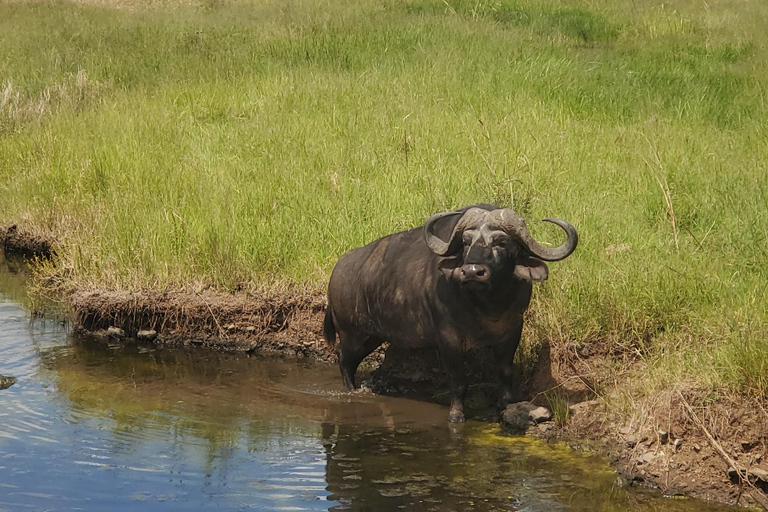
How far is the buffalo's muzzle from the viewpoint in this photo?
6.27m

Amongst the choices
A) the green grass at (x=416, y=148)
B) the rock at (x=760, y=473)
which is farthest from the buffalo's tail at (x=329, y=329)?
the rock at (x=760, y=473)

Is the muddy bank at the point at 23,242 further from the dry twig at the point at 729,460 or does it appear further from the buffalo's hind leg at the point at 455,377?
the dry twig at the point at 729,460

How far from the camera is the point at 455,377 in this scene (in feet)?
22.7

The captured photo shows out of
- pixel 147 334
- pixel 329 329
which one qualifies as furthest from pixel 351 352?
pixel 147 334

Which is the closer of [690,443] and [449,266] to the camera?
[690,443]

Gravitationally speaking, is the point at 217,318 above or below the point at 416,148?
below

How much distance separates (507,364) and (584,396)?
0.55 m

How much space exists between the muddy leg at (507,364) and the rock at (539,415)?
31 cm

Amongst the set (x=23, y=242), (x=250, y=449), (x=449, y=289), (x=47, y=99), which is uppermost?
(x=47, y=99)

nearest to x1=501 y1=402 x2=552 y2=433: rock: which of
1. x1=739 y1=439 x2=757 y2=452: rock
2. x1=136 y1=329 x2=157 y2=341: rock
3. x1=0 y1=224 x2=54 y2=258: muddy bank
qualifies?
x1=739 y1=439 x2=757 y2=452: rock

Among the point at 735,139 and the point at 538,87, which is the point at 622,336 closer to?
the point at 735,139

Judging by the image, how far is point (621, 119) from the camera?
1202cm

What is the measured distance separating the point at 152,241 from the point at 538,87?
5732 mm

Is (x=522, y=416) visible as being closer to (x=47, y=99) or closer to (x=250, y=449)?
(x=250, y=449)
